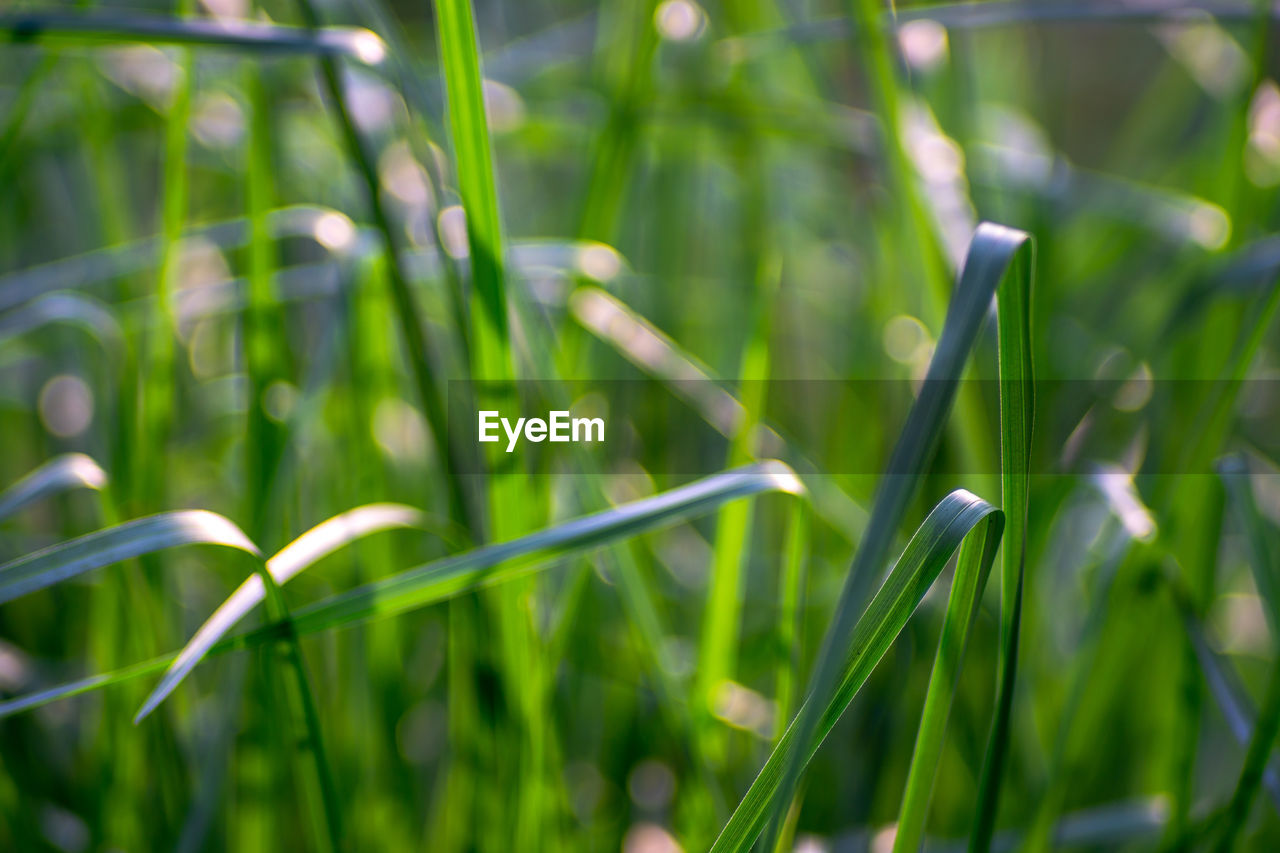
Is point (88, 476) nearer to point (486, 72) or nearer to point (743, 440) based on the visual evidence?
point (743, 440)

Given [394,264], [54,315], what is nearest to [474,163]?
[394,264]

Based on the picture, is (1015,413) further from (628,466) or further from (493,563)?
(628,466)

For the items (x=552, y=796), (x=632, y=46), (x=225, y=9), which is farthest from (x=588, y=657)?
(x=225, y=9)

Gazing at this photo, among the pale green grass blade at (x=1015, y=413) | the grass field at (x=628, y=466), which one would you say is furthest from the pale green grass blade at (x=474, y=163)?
the pale green grass blade at (x=1015, y=413)

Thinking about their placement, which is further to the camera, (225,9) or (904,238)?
(225,9)

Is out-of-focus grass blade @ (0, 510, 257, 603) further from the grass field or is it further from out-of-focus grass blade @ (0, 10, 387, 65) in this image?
out-of-focus grass blade @ (0, 10, 387, 65)

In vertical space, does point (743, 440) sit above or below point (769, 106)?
below

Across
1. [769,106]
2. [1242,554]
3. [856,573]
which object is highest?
[769,106]
